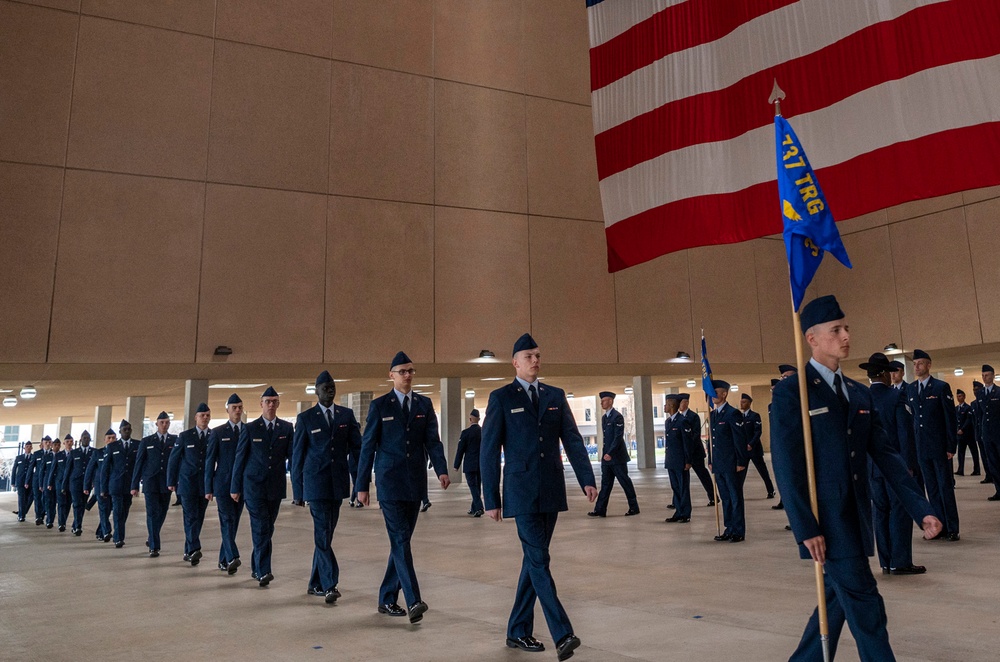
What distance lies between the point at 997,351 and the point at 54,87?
27.4m

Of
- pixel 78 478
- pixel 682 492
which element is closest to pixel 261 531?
pixel 682 492

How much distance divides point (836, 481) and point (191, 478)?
9119mm

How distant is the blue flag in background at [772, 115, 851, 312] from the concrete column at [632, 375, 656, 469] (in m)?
22.5

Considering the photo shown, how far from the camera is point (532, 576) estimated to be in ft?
15.6

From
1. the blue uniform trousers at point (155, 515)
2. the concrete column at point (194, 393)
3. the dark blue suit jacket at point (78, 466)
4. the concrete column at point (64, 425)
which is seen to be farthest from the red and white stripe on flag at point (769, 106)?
the concrete column at point (64, 425)

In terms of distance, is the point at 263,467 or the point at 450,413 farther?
the point at 450,413

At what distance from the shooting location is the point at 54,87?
17516 millimetres

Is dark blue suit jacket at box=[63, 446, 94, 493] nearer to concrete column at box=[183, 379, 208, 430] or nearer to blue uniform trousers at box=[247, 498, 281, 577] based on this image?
concrete column at box=[183, 379, 208, 430]

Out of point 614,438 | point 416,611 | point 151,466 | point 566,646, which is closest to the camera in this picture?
point 566,646

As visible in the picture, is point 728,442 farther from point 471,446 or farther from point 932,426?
point 471,446

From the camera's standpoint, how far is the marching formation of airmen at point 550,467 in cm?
348

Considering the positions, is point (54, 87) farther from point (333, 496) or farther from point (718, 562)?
point (718, 562)

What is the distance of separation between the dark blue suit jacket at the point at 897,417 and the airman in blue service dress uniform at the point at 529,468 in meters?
4.48

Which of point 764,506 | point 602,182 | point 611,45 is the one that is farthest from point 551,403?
point 764,506
